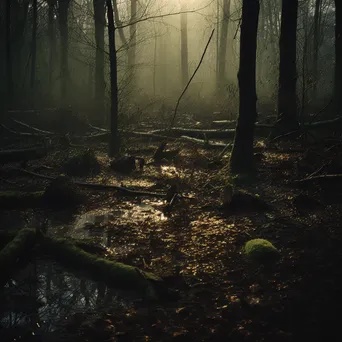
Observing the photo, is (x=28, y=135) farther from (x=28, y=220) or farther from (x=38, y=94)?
(x=38, y=94)

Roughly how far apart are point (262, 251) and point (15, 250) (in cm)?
273

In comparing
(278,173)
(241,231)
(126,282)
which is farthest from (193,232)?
(278,173)

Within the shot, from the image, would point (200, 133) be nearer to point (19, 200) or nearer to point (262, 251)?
point (19, 200)

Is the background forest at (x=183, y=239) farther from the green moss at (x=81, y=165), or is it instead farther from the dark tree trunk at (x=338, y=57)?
the dark tree trunk at (x=338, y=57)

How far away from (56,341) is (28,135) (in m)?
10.8

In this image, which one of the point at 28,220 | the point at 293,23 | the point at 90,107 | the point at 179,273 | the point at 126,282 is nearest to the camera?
the point at 126,282

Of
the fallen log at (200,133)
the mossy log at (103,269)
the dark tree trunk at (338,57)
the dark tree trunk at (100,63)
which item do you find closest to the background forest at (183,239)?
the mossy log at (103,269)

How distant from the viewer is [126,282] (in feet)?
11.7

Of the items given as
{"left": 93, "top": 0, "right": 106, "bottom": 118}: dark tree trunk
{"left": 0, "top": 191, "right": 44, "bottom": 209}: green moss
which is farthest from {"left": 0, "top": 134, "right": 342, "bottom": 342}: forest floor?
{"left": 93, "top": 0, "right": 106, "bottom": 118}: dark tree trunk

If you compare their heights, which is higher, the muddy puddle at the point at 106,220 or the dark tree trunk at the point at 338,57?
the dark tree trunk at the point at 338,57

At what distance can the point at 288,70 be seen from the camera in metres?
10.2

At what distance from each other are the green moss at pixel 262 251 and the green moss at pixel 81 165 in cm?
519

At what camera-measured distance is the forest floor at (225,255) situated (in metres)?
2.94

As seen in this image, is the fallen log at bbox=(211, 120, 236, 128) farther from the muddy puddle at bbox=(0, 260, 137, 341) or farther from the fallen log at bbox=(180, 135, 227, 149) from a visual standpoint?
the muddy puddle at bbox=(0, 260, 137, 341)
